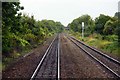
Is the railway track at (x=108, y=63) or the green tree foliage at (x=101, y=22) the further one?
the green tree foliage at (x=101, y=22)

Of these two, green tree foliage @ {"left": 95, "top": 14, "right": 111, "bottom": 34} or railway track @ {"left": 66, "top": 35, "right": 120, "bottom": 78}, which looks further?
green tree foliage @ {"left": 95, "top": 14, "right": 111, "bottom": 34}

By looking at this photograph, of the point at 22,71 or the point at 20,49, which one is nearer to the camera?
the point at 22,71

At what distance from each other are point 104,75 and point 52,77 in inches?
111

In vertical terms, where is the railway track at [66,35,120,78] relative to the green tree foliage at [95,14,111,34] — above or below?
below

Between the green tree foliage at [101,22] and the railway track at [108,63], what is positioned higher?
the green tree foliage at [101,22]

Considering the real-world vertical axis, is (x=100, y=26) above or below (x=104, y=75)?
above

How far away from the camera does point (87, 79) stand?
1416 centimetres

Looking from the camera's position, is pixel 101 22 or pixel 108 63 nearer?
pixel 108 63

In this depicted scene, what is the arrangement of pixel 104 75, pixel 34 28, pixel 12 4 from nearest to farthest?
pixel 104 75 → pixel 12 4 → pixel 34 28

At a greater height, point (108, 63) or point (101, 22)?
point (101, 22)

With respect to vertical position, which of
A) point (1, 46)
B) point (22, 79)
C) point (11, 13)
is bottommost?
point (22, 79)

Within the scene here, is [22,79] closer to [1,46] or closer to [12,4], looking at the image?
[1,46]

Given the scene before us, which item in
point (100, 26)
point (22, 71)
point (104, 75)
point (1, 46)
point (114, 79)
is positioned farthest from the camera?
point (100, 26)

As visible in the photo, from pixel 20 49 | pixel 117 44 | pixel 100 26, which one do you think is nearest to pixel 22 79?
pixel 20 49
